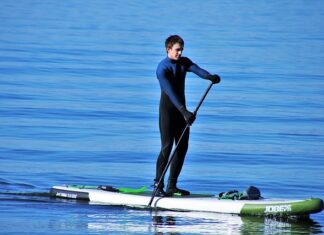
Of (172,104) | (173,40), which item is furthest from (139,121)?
(173,40)

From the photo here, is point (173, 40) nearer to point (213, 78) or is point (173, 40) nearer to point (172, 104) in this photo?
point (213, 78)

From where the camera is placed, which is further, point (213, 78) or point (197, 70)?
point (197, 70)

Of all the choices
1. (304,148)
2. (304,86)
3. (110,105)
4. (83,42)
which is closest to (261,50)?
(83,42)

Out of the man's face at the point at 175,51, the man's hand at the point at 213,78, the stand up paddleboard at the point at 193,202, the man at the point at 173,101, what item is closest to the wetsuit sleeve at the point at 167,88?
the man at the point at 173,101

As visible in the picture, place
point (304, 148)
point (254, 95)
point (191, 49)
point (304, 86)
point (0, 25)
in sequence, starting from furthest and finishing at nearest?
point (0, 25), point (191, 49), point (304, 86), point (254, 95), point (304, 148)

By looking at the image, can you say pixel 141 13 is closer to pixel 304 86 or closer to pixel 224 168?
pixel 304 86

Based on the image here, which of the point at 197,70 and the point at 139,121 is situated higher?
the point at 139,121

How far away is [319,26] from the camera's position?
48812 mm

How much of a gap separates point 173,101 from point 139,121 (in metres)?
8.47

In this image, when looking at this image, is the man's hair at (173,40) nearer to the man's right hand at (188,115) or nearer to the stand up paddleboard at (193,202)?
the man's right hand at (188,115)

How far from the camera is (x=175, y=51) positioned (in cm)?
1421

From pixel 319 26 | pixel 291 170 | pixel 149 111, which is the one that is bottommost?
pixel 291 170

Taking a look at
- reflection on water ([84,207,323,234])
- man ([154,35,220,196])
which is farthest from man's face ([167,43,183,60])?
reflection on water ([84,207,323,234])

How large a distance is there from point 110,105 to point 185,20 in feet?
90.2
